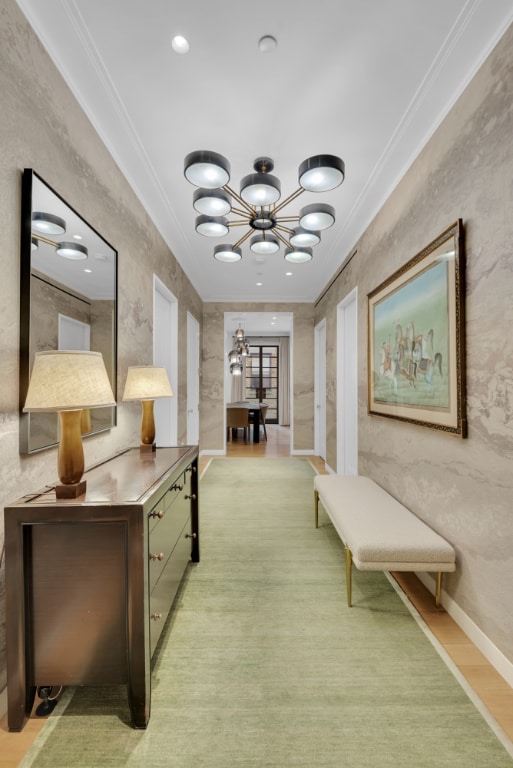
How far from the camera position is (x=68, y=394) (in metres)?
1.13

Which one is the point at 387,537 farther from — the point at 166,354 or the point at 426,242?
the point at 166,354

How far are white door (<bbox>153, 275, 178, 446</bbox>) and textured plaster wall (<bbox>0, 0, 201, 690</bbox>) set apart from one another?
101cm

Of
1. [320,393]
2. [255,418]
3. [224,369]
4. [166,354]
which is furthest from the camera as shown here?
[255,418]

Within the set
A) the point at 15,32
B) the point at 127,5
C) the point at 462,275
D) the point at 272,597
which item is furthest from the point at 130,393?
the point at 462,275

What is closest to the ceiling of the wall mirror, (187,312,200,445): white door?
the wall mirror

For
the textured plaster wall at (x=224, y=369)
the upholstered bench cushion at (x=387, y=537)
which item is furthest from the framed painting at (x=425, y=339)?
the textured plaster wall at (x=224, y=369)

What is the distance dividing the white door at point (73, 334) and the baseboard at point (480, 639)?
2.43 meters

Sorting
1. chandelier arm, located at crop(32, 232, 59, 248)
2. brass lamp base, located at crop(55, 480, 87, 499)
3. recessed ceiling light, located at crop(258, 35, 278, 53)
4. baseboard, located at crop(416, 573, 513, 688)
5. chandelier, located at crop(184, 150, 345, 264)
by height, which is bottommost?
baseboard, located at crop(416, 573, 513, 688)

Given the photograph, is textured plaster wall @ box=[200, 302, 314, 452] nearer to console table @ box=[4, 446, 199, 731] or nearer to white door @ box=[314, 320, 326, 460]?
white door @ box=[314, 320, 326, 460]

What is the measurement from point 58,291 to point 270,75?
153cm

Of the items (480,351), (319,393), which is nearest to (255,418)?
(319,393)

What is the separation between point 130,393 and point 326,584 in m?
1.77

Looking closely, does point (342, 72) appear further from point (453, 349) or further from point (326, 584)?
point (326, 584)

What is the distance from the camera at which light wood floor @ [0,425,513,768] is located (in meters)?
1.15
